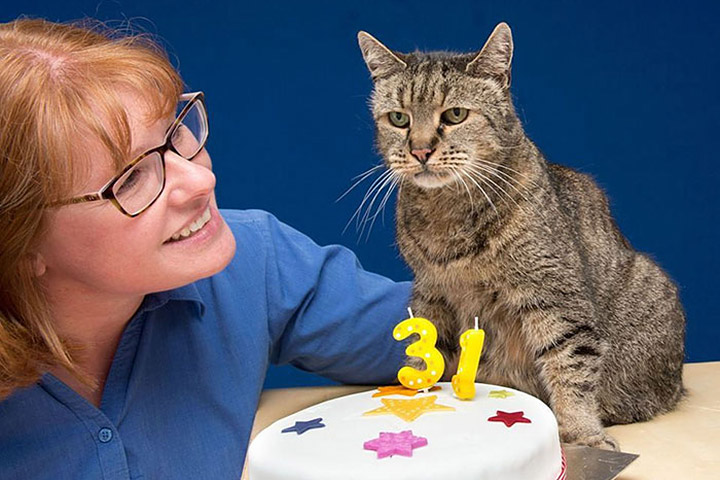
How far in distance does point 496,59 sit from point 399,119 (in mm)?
176

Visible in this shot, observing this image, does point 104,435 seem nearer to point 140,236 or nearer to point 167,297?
point 167,297

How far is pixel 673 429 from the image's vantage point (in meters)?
1.29

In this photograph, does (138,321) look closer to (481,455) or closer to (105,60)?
(105,60)

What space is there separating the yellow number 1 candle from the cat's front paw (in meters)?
0.23

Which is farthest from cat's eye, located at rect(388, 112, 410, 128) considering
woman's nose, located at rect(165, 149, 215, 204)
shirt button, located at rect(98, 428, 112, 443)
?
shirt button, located at rect(98, 428, 112, 443)

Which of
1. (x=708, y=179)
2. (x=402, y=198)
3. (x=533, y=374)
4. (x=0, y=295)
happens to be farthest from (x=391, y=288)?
(x=708, y=179)

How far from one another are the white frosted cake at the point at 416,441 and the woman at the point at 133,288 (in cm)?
27

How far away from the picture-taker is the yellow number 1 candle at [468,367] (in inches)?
41.9

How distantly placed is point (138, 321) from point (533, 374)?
2.01ft

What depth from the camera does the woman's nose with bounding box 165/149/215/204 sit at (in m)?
1.11

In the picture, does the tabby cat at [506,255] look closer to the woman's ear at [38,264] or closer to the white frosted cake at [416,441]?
the white frosted cake at [416,441]

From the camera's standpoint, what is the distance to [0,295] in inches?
44.8

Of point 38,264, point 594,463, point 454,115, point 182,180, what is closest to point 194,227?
point 182,180

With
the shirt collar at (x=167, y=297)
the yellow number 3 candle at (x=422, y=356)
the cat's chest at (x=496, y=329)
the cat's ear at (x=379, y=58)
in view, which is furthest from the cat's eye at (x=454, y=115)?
the shirt collar at (x=167, y=297)
